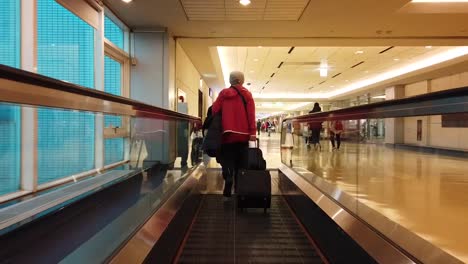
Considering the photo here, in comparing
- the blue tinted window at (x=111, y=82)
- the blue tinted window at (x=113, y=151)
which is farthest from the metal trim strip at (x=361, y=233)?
the blue tinted window at (x=111, y=82)

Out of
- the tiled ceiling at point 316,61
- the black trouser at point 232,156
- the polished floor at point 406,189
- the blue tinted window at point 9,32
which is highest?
the tiled ceiling at point 316,61

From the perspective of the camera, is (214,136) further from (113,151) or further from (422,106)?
(422,106)

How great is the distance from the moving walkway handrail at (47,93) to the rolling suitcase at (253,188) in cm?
270

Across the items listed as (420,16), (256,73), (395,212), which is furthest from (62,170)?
(256,73)

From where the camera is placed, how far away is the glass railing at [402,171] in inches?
81.4

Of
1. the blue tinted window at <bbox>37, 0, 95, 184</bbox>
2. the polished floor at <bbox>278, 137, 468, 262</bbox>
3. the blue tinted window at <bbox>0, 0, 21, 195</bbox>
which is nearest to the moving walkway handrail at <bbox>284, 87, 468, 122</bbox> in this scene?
the polished floor at <bbox>278, 137, 468, 262</bbox>

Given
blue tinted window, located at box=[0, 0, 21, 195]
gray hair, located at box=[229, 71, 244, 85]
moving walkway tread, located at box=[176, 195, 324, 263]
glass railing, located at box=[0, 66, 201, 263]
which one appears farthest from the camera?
gray hair, located at box=[229, 71, 244, 85]

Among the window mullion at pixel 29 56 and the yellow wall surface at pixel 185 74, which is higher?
the yellow wall surface at pixel 185 74

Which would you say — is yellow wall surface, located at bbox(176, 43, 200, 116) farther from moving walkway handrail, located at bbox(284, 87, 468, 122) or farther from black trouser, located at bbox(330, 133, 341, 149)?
moving walkway handrail, located at bbox(284, 87, 468, 122)

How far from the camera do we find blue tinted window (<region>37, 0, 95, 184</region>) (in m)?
4.52

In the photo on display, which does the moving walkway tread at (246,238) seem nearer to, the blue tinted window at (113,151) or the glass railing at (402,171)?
the glass railing at (402,171)

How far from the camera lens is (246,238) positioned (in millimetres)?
3887

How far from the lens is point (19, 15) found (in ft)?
15.8

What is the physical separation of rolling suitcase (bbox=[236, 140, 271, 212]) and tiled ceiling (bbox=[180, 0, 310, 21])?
3.93 m
